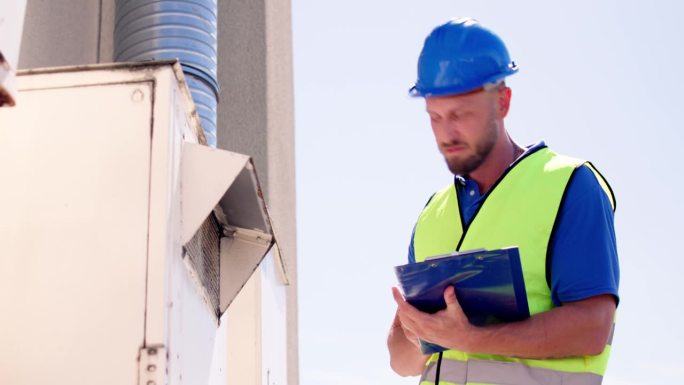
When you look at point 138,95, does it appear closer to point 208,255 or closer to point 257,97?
point 208,255

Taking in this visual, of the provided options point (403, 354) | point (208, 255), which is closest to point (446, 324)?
point (403, 354)

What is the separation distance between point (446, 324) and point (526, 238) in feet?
0.82

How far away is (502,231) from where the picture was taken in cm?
184

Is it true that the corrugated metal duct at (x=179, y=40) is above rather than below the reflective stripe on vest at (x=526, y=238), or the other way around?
above

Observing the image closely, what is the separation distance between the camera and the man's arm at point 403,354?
2109 millimetres

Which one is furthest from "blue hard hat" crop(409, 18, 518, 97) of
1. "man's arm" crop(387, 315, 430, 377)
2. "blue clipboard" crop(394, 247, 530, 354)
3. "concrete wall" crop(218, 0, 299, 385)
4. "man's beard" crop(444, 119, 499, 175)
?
"concrete wall" crop(218, 0, 299, 385)

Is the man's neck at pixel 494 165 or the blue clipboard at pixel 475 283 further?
the man's neck at pixel 494 165

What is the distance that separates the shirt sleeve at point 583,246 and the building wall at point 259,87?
3267mm

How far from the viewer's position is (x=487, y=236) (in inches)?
73.5

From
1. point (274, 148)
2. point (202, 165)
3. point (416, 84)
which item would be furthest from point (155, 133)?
point (274, 148)

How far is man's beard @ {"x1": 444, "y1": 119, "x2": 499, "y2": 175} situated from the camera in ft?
6.48

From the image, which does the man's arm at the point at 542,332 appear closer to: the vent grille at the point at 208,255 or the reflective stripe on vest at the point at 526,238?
the reflective stripe on vest at the point at 526,238

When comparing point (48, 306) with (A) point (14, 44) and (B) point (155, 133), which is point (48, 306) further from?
(A) point (14, 44)

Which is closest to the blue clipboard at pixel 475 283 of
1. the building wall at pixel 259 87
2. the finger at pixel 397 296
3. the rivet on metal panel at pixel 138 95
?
the finger at pixel 397 296
